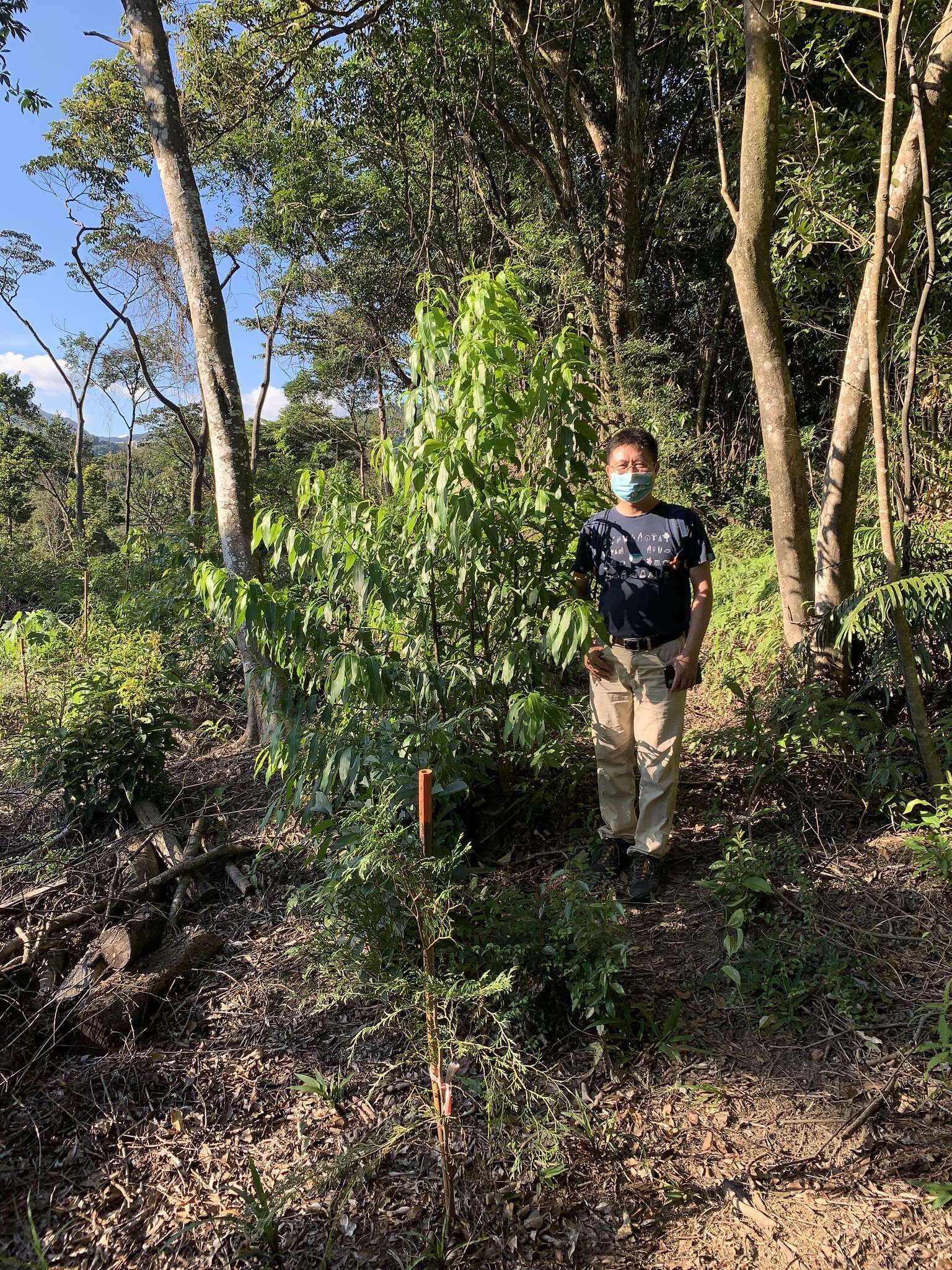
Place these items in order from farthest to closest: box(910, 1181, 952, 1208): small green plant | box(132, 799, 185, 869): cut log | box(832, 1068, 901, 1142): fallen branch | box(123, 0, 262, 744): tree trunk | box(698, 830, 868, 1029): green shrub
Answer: box(123, 0, 262, 744): tree trunk → box(132, 799, 185, 869): cut log → box(698, 830, 868, 1029): green shrub → box(832, 1068, 901, 1142): fallen branch → box(910, 1181, 952, 1208): small green plant

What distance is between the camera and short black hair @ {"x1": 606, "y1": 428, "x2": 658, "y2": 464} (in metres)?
2.79

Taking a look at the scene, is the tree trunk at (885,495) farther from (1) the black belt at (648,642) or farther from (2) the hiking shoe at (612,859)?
(2) the hiking shoe at (612,859)

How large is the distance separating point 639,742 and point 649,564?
0.72 meters

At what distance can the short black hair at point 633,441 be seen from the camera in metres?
2.79

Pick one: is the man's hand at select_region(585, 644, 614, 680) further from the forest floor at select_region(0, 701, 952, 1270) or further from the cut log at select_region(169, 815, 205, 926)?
the cut log at select_region(169, 815, 205, 926)

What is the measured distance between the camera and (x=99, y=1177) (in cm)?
201

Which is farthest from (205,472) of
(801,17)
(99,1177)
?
(99,1177)

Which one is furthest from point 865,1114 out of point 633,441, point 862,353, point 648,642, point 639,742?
point 862,353

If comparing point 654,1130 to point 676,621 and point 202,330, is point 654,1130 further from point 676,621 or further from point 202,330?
point 202,330

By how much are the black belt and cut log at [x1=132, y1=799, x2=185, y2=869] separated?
2.21 m

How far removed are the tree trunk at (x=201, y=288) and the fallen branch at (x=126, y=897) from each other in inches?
41.4

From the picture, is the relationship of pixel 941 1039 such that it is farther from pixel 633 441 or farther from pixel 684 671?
pixel 633 441

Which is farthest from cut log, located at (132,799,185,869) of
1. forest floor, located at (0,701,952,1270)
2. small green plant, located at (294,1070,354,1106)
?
small green plant, located at (294,1070,354,1106)

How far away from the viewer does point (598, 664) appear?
287 cm
